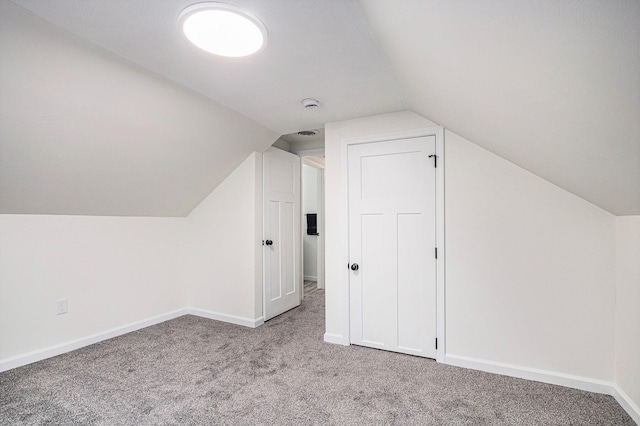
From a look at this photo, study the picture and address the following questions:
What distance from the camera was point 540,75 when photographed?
1.11 metres

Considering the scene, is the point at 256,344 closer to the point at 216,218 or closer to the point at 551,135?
the point at 216,218

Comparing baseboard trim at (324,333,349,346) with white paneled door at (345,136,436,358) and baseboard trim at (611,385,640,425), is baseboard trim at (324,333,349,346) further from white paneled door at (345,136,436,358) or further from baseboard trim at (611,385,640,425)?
baseboard trim at (611,385,640,425)

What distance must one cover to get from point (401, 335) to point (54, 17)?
320 cm

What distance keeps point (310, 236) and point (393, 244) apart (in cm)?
375

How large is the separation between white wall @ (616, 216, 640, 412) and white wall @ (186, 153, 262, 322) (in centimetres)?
315

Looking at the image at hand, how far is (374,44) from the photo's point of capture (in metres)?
1.76

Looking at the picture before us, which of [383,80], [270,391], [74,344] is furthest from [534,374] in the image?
[74,344]

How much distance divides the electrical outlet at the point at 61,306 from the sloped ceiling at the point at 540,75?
3.42 metres

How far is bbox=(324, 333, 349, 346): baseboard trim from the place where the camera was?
118 inches

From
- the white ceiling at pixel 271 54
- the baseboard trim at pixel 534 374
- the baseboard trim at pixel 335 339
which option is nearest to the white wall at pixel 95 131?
the white ceiling at pixel 271 54

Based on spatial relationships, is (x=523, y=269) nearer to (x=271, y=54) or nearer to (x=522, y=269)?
(x=522, y=269)

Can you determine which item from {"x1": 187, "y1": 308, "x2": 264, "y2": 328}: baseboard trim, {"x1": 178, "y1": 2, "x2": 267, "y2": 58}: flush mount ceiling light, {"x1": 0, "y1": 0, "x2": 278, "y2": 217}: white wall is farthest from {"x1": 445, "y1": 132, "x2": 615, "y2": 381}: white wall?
{"x1": 0, "y1": 0, "x2": 278, "y2": 217}: white wall

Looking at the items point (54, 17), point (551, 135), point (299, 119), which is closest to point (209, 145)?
point (299, 119)

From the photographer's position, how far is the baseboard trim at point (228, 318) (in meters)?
3.53
